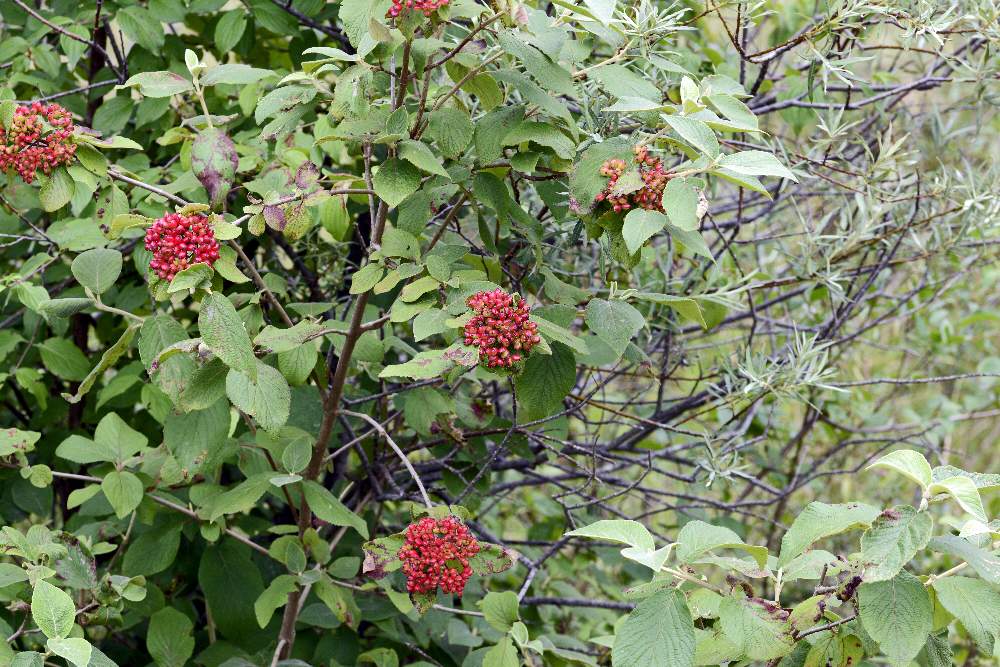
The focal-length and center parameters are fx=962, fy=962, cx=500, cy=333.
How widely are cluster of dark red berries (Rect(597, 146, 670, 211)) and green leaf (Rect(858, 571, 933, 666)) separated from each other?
521 millimetres

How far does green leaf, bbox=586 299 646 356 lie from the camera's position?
52.2 inches

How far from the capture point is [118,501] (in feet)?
5.06

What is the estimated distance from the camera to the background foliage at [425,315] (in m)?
1.14

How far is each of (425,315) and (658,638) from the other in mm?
493

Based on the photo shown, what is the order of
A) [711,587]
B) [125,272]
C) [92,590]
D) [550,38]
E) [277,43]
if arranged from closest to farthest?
[711,587], [550,38], [92,590], [125,272], [277,43]

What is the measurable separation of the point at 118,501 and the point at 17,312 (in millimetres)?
726

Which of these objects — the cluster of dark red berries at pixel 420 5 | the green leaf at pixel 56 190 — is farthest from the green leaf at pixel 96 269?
the cluster of dark red berries at pixel 420 5

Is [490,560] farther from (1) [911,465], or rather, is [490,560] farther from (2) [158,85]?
(2) [158,85]

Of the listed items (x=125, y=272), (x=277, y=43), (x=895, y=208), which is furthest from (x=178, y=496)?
(x=895, y=208)

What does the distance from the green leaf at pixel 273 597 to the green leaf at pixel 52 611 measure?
0.35m

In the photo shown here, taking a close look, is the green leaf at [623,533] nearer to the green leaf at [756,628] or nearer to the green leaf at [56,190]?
the green leaf at [756,628]

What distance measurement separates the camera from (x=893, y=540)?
3.16 ft

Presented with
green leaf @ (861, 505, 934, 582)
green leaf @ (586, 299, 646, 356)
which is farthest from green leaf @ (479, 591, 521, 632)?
green leaf @ (861, 505, 934, 582)

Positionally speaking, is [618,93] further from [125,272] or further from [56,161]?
[125,272]
